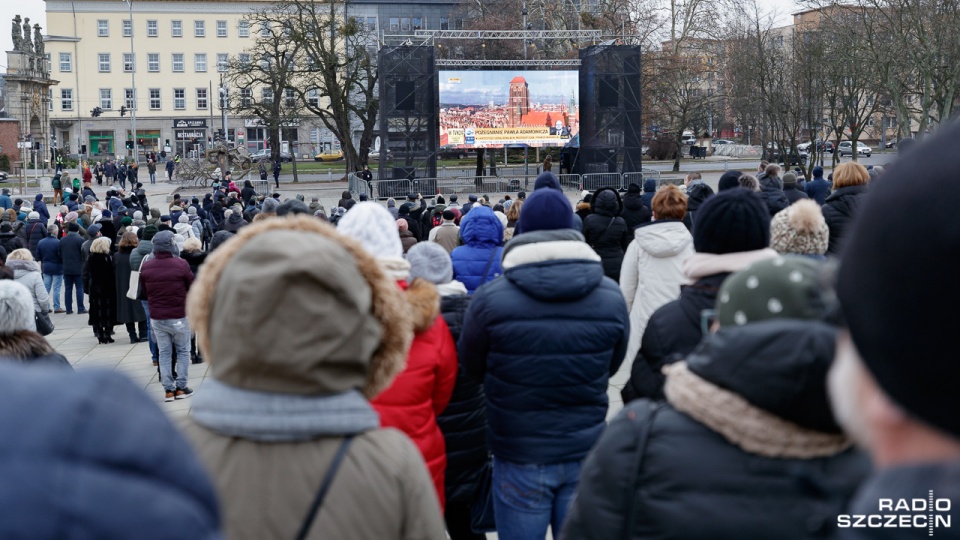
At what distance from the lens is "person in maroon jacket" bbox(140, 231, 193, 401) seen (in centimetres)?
1019

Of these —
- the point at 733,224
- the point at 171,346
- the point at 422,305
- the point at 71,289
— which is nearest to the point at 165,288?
the point at 171,346

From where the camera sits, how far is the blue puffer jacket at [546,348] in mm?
4230

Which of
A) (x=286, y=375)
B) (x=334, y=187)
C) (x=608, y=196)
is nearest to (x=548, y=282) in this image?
(x=286, y=375)

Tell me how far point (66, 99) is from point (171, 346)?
290 feet

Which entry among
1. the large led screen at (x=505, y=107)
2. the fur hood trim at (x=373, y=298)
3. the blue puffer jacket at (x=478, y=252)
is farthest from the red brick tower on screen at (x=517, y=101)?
the fur hood trim at (x=373, y=298)

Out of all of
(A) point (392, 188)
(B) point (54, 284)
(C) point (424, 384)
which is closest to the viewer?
(C) point (424, 384)

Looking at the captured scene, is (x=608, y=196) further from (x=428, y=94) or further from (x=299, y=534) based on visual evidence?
(x=428, y=94)

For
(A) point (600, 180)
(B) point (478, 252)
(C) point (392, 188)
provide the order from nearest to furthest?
(B) point (478, 252) → (C) point (392, 188) → (A) point (600, 180)

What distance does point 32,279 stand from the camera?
41.6 ft

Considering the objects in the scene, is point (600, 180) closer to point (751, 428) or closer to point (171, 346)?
point (171, 346)

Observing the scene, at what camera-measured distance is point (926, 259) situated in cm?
85

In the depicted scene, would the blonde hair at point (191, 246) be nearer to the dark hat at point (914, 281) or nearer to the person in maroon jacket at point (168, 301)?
the person in maroon jacket at point (168, 301)

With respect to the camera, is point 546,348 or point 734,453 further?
point 546,348

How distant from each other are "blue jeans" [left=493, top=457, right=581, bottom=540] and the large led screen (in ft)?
111
